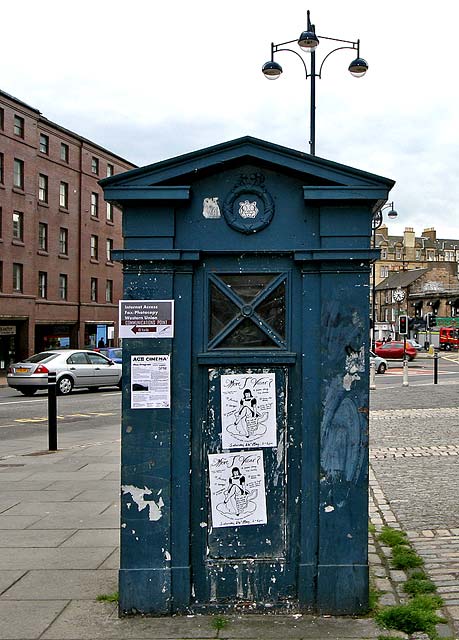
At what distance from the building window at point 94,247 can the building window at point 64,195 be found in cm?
370

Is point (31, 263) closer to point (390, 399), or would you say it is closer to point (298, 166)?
point (390, 399)

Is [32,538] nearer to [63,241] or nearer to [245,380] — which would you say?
[245,380]

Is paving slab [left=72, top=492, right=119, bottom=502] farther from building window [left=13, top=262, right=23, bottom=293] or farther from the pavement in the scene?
building window [left=13, top=262, right=23, bottom=293]

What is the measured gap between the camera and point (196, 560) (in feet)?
15.4

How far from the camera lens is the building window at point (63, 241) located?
4659cm

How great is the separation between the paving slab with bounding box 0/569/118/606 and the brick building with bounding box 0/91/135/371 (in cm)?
3570

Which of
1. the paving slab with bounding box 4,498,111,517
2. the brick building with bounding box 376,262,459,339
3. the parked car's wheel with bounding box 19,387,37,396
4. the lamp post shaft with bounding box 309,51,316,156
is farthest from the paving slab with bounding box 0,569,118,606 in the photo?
the brick building with bounding box 376,262,459,339

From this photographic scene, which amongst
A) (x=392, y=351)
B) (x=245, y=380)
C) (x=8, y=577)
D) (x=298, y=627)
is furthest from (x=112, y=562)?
(x=392, y=351)

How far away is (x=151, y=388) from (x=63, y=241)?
4377 cm

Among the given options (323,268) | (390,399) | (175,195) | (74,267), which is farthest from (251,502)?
(74,267)

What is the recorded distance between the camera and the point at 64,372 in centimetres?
2503

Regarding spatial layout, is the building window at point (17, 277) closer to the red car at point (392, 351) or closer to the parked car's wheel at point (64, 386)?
the parked car's wheel at point (64, 386)

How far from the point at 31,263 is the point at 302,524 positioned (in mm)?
39987

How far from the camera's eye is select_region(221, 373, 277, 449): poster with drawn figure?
471cm
